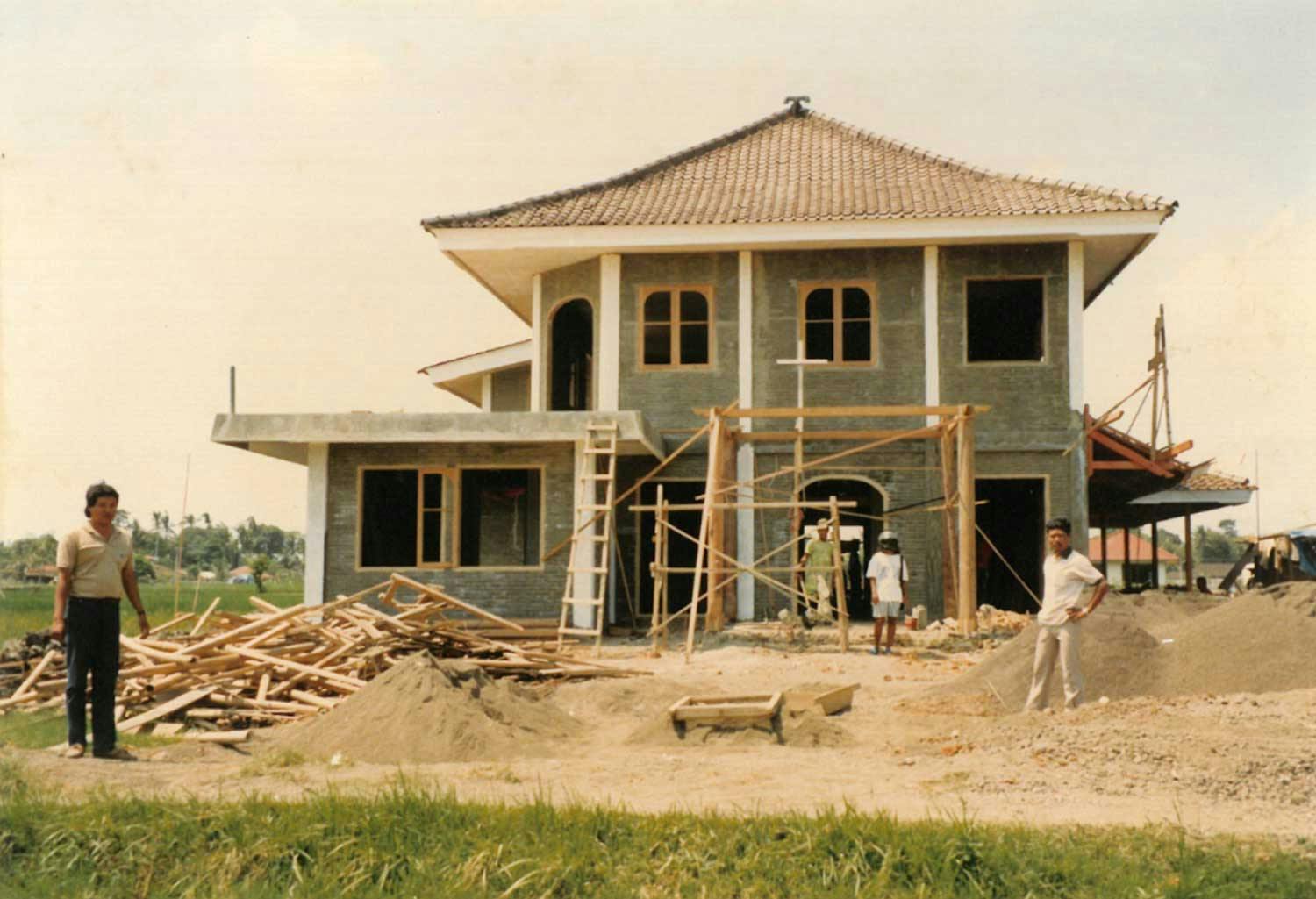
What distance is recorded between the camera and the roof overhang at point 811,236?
1891 cm

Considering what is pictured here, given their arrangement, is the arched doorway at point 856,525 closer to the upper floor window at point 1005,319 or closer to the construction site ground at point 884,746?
the upper floor window at point 1005,319

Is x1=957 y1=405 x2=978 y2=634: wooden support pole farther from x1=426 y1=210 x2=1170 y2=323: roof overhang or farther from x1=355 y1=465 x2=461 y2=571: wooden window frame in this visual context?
x1=355 y1=465 x2=461 y2=571: wooden window frame

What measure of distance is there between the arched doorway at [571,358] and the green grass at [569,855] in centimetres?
1517

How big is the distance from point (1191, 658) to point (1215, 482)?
62.6 feet

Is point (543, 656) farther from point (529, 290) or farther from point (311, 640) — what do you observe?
point (529, 290)

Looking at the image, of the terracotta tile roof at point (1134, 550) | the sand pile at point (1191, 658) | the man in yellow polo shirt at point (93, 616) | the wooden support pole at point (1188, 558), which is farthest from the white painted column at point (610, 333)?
the terracotta tile roof at point (1134, 550)

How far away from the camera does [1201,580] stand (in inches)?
1192

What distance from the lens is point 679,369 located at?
20.0 meters

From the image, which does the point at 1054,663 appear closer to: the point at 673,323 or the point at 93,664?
the point at 93,664

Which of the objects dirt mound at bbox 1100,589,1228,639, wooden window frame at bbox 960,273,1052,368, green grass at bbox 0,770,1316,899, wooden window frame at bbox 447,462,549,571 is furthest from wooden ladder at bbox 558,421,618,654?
green grass at bbox 0,770,1316,899

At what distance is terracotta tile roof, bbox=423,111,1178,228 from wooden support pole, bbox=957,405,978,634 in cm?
397

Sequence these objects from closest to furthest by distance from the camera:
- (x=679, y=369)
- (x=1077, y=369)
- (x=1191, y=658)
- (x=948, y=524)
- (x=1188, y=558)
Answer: (x=1191, y=658) → (x=948, y=524) → (x=1077, y=369) → (x=679, y=369) → (x=1188, y=558)

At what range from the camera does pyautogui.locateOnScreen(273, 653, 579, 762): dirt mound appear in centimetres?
898

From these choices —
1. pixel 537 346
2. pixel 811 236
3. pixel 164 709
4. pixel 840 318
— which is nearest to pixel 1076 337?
pixel 840 318
